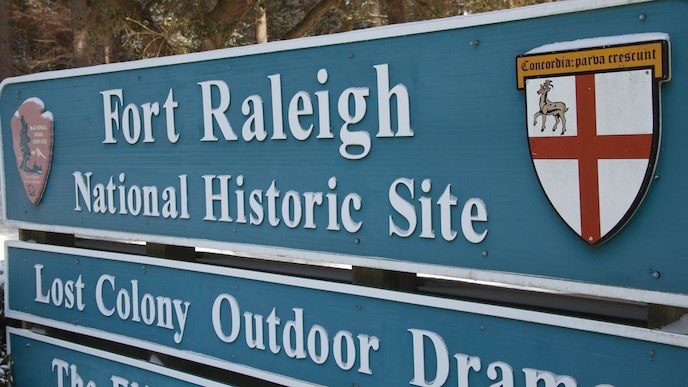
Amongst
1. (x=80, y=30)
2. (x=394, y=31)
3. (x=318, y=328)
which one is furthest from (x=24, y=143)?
(x=80, y=30)

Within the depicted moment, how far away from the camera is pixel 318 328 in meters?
2.79

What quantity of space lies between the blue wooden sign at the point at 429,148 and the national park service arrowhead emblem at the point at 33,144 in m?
0.27

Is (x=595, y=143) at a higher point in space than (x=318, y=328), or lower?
higher

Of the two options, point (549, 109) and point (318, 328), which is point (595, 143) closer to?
point (549, 109)

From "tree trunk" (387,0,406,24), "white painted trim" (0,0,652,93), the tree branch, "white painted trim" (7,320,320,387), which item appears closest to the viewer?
"white painted trim" (0,0,652,93)

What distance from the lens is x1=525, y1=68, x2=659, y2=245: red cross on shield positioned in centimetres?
194

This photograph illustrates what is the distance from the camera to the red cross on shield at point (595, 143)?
1936mm

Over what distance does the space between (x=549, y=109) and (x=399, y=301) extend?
0.74m

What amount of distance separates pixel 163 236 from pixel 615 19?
189 cm

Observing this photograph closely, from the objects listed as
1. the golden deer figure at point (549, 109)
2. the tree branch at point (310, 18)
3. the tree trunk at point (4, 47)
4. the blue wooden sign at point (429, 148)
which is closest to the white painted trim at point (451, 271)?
the blue wooden sign at point (429, 148)

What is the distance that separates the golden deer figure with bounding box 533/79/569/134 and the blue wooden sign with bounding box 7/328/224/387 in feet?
5.13

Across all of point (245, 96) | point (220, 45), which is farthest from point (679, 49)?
point (220, 45)

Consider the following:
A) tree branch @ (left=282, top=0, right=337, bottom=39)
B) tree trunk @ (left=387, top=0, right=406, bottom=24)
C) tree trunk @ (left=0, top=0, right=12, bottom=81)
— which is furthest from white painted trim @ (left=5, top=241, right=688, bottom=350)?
tree trunk @ (left=0, top=0, right=12, bottom=81)

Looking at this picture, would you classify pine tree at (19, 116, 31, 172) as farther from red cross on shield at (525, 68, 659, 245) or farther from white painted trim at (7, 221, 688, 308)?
red cross on shield at (525, 68, 659, 245)
